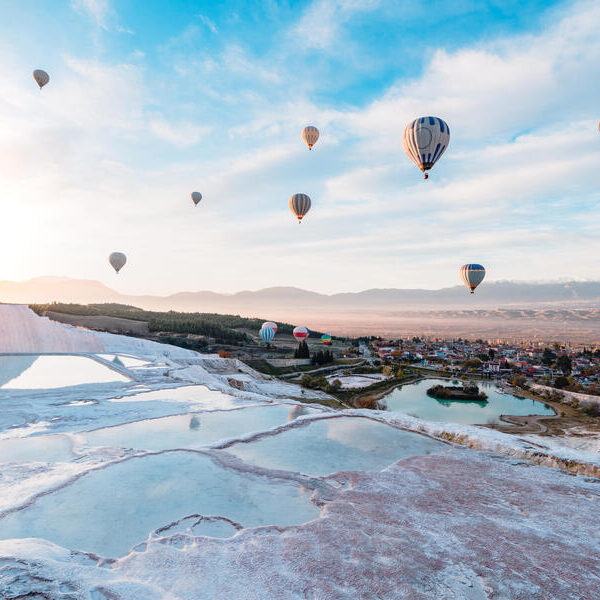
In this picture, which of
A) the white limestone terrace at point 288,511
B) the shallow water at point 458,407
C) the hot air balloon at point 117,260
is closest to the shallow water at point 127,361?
the white limestone terrace at point 288,511

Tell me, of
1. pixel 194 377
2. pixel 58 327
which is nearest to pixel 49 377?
pixel 194 377

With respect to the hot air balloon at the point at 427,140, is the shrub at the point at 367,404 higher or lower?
lower

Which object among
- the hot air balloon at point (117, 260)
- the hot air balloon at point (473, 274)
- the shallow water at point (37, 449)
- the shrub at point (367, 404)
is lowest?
the shrub at point (367, 404)

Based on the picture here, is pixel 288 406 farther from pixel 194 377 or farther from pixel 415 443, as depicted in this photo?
pixel 194 377

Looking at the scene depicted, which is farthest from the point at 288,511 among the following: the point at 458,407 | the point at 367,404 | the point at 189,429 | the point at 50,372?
the point at 458,407

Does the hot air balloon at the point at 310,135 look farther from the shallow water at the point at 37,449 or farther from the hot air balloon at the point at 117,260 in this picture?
the shallow water at the point at 37,449

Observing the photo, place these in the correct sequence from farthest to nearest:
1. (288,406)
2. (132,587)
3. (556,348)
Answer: (556,348) → (288,406) → (132,587)
